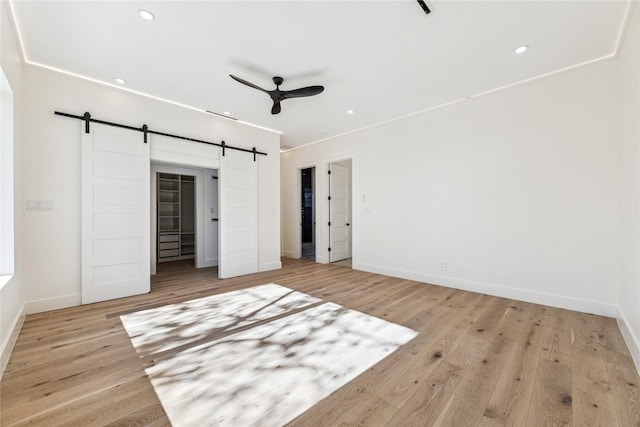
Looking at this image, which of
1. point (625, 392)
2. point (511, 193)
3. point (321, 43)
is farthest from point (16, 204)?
point (511, 193)

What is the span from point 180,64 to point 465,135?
392cm

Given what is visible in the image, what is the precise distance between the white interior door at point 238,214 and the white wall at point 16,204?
92.7 inches

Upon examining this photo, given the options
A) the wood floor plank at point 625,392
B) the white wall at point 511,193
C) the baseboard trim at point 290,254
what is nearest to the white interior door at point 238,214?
the baseboard trim at point 290,254

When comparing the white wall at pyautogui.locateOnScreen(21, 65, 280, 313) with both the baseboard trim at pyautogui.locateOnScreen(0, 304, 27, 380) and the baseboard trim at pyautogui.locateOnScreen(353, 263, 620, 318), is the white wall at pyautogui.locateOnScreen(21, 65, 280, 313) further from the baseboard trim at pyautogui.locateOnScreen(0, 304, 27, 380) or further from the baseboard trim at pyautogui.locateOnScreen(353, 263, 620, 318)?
the baseboard trim at pyautogui.locateOnScreen(353, 263, 620, 318)

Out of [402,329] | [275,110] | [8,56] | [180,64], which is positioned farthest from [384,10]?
[8,56]

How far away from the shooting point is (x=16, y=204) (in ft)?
8.62

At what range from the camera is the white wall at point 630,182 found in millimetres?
2094

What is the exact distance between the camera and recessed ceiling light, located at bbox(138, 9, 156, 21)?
219cm

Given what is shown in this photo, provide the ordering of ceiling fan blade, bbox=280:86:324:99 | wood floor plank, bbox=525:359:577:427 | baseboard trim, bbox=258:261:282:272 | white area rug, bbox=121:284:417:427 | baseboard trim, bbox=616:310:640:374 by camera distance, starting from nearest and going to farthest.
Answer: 1. wood floor plank, bbox=525:359:577:427
2. white area rug, bbox=121:284:417:427
3. baseboard trim, bbox=616:310:640:374
4. ceiling fan blade, bbox=280:86:324:99
5. baseboard trim, bbox=258:261:282:272

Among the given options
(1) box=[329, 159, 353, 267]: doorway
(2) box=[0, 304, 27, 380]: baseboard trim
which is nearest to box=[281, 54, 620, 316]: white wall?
(1) box=[329, 159, 353, 267]: doorway

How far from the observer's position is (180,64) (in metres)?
2.97

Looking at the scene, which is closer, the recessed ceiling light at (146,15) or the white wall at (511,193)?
the recessed ceiling light at (146,15)

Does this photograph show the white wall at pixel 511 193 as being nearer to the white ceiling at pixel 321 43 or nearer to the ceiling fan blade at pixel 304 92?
the white ceiling at pixel 321 43

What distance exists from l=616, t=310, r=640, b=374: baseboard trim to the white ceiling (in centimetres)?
270
